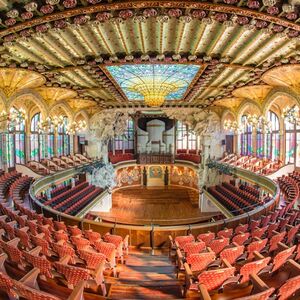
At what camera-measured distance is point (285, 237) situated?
19.4 ft

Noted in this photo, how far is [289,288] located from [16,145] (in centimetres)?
2036

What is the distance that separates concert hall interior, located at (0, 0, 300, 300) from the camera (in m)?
4.08

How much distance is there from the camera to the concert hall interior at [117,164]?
4078 mm

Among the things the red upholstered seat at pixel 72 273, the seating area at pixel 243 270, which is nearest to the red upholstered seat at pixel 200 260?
the seating area at pixel 243 270

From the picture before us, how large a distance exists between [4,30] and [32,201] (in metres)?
5.96

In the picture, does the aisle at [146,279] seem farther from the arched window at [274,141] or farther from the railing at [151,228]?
the arched window at [274,141]

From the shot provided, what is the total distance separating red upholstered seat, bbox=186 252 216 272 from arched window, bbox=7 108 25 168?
694 inches

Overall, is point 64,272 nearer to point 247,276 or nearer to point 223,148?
point 247,276

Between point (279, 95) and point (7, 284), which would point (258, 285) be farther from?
point (279, 95)

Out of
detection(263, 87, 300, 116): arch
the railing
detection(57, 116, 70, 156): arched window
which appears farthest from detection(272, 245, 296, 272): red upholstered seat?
detection(57, 116, 70, 156): arched window

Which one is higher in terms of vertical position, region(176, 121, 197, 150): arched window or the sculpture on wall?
region(176, 121, 197, 150): arched window

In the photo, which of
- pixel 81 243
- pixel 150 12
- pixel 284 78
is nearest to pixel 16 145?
pixel 81 243

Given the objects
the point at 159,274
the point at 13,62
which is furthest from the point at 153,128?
the point at 159,274

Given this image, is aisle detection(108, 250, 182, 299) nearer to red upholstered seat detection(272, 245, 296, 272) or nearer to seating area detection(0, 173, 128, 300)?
seating area detection(0, 173, 128, 300)
